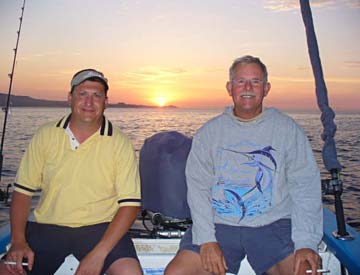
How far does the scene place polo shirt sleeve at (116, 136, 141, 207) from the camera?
255 cm

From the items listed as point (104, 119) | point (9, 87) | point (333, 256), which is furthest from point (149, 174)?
point (9, 87)

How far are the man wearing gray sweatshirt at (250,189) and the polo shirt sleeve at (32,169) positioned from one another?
0.97m

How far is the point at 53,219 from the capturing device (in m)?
2.60

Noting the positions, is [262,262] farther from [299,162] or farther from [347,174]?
[347,174]

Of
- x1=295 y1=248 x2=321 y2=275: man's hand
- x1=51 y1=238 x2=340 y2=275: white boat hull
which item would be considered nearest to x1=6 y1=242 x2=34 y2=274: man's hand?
x1=51 y1=238 x2=340 y2=275: white boat hull

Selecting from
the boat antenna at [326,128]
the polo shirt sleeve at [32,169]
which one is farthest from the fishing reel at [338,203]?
the polo shirt sleeve at [32,169]

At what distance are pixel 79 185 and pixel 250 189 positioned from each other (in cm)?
109

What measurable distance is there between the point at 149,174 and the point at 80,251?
0.84 meters

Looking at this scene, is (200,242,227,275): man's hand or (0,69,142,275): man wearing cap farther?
(0,69,142,275): man wearing cap

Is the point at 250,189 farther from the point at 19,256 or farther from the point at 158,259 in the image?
the point at 19,256

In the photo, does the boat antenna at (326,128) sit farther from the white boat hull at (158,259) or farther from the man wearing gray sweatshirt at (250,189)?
the man wearing gray sweatshirt at (250,189)

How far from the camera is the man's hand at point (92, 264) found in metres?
2.32

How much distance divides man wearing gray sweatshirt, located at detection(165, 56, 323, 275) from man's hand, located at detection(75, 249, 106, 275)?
40 centimetres

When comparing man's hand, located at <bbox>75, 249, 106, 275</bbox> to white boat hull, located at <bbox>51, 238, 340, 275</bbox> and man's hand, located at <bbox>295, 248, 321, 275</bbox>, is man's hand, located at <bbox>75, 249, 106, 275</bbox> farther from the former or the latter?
man's hand, located at <bbox>295, 248, 321, 275</bbox>
